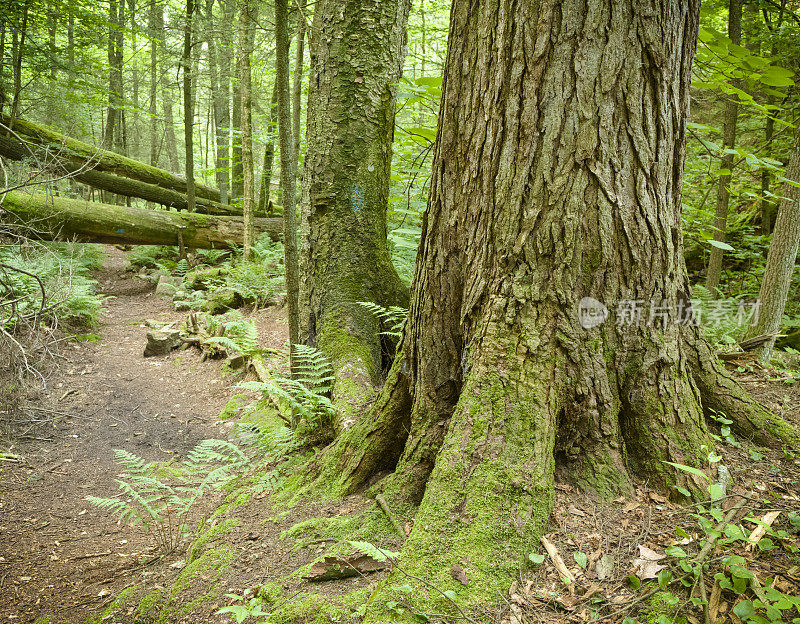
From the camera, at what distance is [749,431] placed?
8.55 ft

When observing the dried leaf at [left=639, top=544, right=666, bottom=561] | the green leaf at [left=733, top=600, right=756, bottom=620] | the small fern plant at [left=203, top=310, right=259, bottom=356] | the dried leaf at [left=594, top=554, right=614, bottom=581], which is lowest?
the small fern plant at [left=203, top=310, right=259, bottom=356]

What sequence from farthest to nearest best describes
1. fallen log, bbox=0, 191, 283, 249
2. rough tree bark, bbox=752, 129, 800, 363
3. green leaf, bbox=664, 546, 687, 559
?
1. fallen log, bbox=0, 191, 283, 249
2. rough tree bark, bbox=752, 129, 800, 363
3. green leaf, bbox=664, 546, 687, 559

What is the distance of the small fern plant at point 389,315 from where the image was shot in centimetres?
414

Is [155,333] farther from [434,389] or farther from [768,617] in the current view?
[768,617]

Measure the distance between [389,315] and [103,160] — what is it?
13068 mm

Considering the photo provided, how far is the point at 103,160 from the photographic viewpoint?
521 inches

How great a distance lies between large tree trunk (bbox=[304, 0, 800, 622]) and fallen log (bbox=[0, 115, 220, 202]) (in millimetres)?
9881

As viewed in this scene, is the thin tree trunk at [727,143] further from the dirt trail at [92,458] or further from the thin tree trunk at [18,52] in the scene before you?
the thin tree trunk at [18,52]

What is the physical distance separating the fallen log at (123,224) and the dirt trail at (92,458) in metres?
2.52

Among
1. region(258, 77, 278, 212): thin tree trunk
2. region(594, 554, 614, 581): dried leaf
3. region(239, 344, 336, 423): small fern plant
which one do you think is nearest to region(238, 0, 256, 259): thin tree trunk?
region(258, 77, 278, 212): thin tree trunk

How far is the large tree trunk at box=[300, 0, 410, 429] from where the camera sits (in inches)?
171
